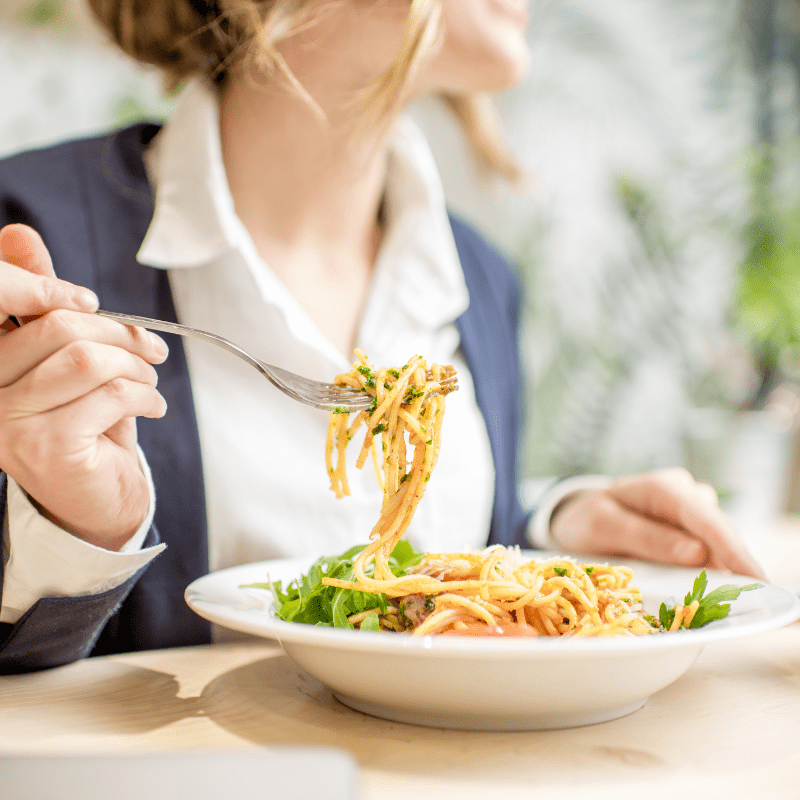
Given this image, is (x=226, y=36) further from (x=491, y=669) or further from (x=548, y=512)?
(x=491, y=669)

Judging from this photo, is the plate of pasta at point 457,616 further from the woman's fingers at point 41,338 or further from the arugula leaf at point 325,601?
the woman's fingers at point 41,338

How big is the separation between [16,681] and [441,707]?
480 millimetres

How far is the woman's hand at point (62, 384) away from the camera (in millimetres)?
662

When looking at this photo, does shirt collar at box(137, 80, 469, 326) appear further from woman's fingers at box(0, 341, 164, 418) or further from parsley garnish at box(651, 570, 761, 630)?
parsley garnish at box(651, 570, 761, 630)

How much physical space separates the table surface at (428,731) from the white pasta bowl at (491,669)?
0.7 inches

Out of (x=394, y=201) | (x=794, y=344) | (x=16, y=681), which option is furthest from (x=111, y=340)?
(x=794, y=344)

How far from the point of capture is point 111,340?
70 centimetres

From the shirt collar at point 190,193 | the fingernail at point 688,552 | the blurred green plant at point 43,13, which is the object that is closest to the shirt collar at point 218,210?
the shirt collar at point 190,193

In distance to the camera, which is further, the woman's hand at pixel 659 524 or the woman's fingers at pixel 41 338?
the woman's hand at pixel 659 524

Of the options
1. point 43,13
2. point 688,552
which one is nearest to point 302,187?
point 688,552

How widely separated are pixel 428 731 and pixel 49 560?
1.40 feet

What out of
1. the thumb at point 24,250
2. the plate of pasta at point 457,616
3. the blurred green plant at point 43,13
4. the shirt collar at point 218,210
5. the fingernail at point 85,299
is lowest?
the plate of pasta at point 457,616

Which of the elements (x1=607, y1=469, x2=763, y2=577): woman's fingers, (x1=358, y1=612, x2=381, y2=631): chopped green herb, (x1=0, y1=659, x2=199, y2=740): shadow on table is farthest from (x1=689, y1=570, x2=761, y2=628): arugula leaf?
(x1=0, y1=659, x2=199, y2=740): shadow on table

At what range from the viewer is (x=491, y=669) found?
556mm
